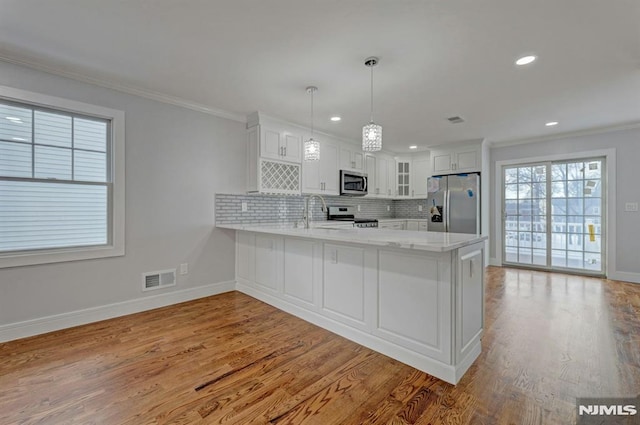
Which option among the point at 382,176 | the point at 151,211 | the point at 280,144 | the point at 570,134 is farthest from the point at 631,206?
the point at 151,211

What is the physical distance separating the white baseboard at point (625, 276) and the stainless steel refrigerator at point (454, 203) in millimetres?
2071

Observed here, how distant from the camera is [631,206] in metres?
4.53

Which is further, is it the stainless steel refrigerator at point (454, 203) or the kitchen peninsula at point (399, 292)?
the stainless steel refrigerator at point (454, 203)

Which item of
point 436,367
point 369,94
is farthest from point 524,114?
point 436,367

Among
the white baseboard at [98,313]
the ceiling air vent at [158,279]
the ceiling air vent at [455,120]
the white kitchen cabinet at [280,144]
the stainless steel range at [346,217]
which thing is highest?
the ceiling air vent at [455,120]

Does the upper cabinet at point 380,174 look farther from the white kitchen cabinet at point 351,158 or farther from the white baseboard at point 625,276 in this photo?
the white baseboard at point 625,276

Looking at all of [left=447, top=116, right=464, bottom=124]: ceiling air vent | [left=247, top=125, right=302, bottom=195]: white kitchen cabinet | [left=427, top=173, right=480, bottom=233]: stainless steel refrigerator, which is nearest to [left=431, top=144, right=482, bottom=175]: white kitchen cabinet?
[left=427, top=173, right=480, bottom=233]: stainless steel refrigerator

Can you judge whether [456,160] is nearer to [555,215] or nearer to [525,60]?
[555,215]

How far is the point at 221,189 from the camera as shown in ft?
13.0

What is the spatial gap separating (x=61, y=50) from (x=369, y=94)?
286 cm

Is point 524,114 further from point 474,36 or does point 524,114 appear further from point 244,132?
point 244,132

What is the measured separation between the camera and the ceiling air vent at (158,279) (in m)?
3.32

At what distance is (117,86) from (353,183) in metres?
3.71
